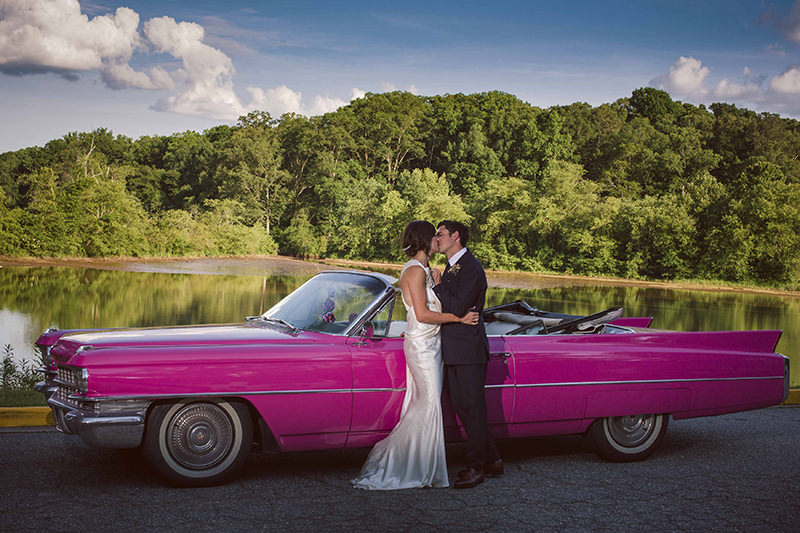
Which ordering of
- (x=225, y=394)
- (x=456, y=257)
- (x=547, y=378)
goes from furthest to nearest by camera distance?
(x=547, y=378) → (x=456, y=257) → (x=225, y=394)

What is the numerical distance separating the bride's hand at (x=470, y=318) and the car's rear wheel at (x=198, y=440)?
1.60 meters

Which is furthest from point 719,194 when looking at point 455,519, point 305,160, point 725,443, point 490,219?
point 455,519

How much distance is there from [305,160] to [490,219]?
25.5 m

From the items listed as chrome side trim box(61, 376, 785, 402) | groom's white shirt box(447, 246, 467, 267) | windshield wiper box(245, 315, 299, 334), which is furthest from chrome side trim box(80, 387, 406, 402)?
groom's white shirt box(447, 246, 467, 267)

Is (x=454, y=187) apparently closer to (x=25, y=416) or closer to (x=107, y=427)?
(x=25, y=416)

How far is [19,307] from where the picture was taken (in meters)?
24.3

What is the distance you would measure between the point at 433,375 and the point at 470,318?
1.55 feet

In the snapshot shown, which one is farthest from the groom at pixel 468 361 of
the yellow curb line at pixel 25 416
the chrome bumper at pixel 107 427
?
the yellow curb line at pixel 25 416

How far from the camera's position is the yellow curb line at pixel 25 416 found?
279 inches

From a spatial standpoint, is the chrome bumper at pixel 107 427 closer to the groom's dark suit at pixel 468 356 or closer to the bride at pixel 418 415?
the bride at pixel 418 415

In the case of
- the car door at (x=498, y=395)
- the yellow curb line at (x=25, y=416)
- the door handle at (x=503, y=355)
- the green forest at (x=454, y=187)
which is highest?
the green forest at (x=454, y=187)

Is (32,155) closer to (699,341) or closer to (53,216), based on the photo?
(53,216)

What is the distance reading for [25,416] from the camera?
23.3 ft

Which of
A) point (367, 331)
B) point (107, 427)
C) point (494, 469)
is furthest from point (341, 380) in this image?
point (107, 427)
